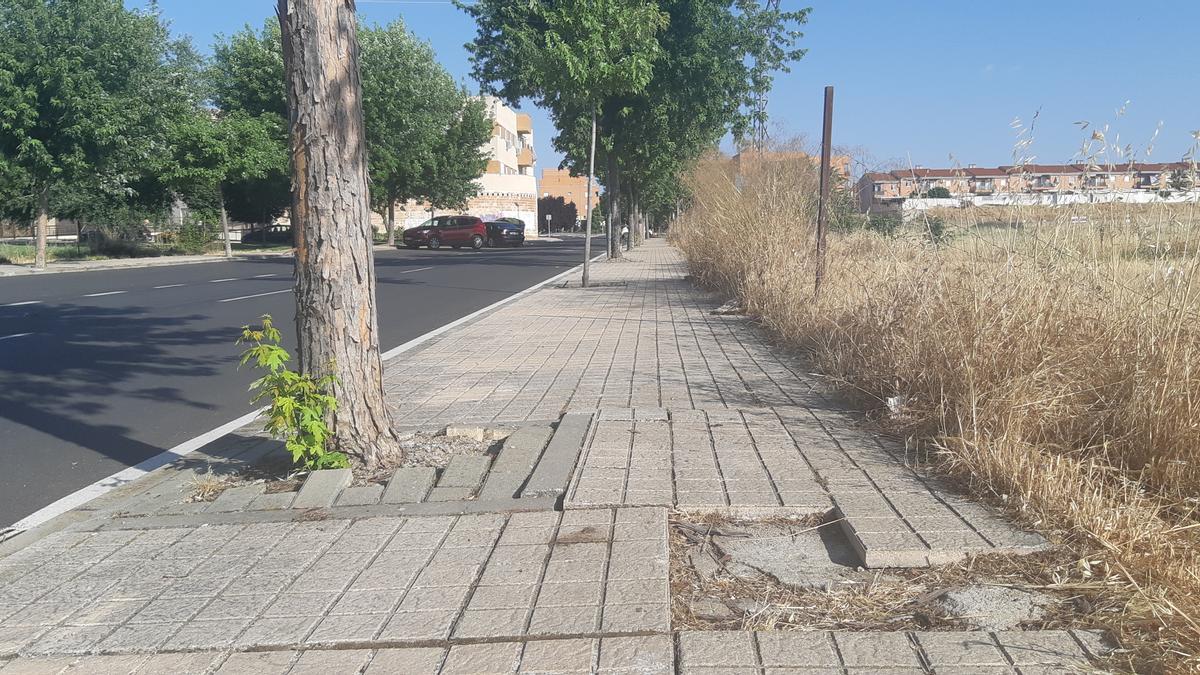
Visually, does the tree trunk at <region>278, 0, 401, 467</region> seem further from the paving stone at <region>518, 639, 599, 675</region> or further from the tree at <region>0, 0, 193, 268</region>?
the tree at <region>0, 0, 193, 268</region>

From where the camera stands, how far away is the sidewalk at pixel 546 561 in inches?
117

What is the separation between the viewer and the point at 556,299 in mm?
17406

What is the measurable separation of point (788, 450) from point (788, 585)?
172cm

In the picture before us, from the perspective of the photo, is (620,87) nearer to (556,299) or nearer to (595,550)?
(556,299)

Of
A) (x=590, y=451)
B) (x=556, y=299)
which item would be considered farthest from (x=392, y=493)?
(x=556, y=299)

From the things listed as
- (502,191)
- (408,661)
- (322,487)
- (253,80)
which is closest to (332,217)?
(322,487)

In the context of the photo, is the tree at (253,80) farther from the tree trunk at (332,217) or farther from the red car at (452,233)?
the tree trunk at (332,217)

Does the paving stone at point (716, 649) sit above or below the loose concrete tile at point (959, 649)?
below

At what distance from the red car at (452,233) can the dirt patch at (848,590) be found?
4600 cm

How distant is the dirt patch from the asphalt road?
3.54 m

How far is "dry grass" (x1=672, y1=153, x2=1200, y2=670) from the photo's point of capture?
11.5 feet

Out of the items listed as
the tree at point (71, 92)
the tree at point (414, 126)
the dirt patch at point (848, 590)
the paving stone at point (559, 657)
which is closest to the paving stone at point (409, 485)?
the dirt patch at point (848, 590)

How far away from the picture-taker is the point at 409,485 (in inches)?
188

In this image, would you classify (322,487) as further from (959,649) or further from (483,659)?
(959,649)
